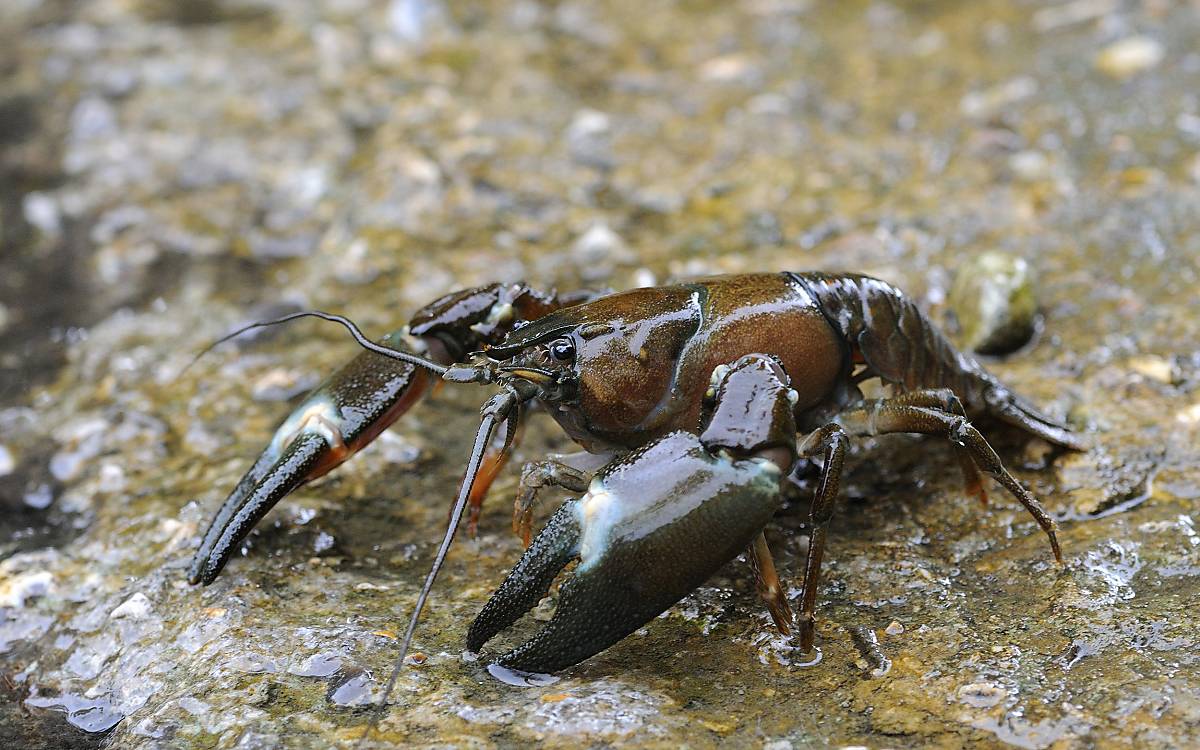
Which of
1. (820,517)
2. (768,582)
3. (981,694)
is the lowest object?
(981,694)

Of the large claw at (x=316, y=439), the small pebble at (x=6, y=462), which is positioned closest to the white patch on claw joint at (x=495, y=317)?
the large claw at (x=316, y=439)

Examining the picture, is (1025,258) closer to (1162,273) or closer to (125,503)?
(1162,273)

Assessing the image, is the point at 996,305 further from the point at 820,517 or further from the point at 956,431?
the point at 820,517

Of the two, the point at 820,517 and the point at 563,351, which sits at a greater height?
the point at 563,351

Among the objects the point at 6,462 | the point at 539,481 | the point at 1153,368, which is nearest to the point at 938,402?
the point at 1153,368

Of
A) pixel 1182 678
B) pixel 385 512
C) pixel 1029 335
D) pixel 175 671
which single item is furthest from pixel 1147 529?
pixel 175 671

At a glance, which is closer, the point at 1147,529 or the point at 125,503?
the point at 1147,529
